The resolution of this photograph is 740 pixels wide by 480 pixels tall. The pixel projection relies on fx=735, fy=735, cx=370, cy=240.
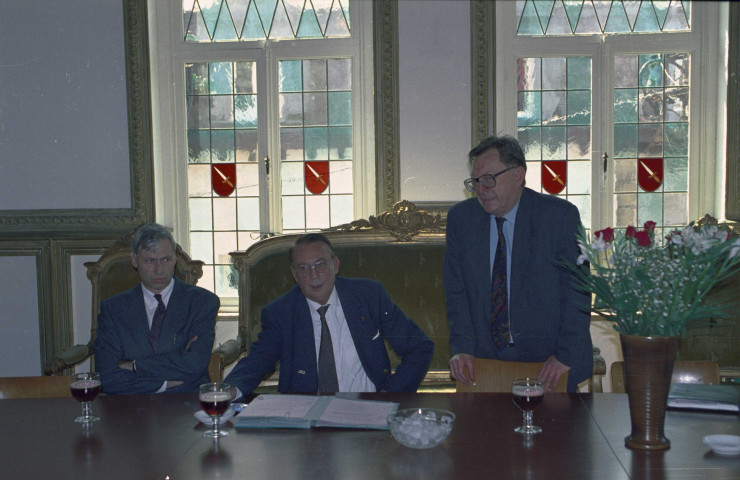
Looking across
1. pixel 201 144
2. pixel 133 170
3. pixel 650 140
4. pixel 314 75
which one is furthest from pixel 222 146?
pixel 650 140

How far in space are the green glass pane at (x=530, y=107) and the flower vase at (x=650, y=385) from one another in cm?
306

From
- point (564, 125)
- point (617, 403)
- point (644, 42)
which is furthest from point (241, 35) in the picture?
point (617, 403)

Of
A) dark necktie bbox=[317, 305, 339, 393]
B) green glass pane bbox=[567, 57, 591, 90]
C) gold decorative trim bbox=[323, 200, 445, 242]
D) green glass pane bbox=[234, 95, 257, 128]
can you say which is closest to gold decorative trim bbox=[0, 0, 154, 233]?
green glass pane bbox=[234, 95, 257, 128]

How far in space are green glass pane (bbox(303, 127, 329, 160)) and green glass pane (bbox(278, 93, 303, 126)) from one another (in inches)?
3.6

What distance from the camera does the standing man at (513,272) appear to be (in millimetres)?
2830

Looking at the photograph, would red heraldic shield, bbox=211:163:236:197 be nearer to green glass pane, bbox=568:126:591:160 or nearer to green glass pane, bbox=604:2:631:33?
green glass pane, bbox=568:126:591:160

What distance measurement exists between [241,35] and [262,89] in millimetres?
383

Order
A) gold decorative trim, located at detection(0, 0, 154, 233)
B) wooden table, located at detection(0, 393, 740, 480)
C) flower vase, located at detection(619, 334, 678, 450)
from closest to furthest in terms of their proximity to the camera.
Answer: wooden table, located at detection(0, 393, 740, 480) → flower vase, located at detection(619, 334, 678, 450) → gold decorative trim, located at detection(0, 0, 154, 233)

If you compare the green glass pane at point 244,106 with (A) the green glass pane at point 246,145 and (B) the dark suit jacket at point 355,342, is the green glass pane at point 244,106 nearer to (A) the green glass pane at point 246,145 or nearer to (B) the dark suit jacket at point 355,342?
(A) the green glass pane at point 246,145

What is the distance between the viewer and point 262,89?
481cm

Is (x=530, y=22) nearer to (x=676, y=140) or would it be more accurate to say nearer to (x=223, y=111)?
(x=676, y=140)

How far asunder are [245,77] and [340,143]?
30.1 inches

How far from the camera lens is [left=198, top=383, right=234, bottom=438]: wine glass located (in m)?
2.00

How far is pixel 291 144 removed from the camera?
4.84m
